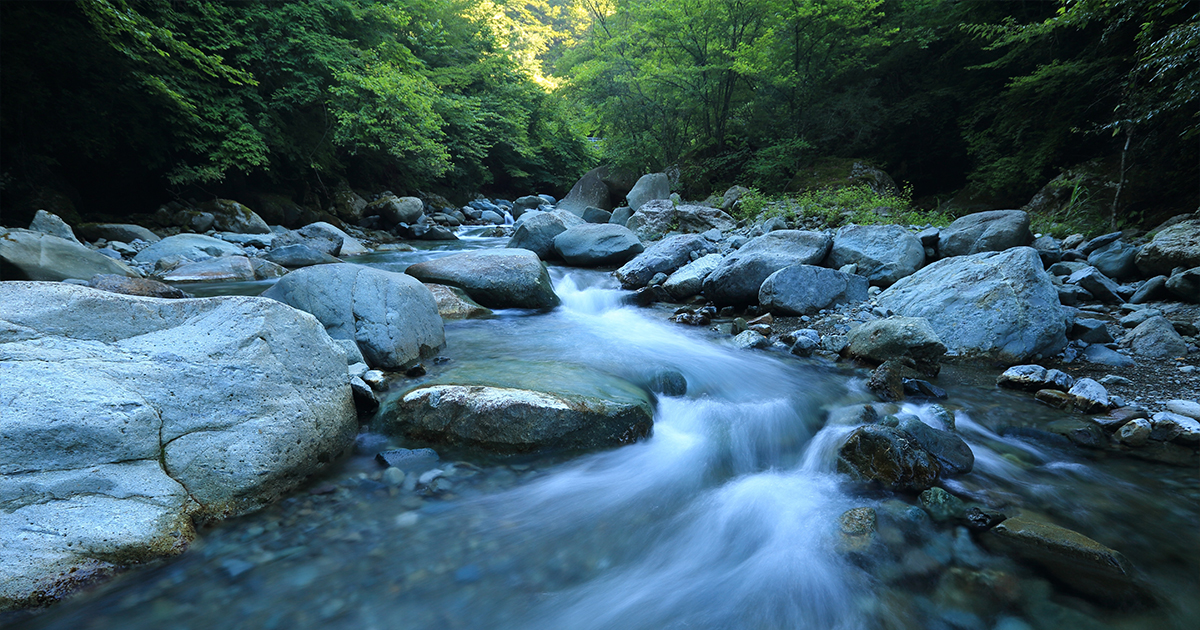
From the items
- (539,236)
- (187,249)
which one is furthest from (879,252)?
(187,249)

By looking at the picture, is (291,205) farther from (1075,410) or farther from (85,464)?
(1075,410)

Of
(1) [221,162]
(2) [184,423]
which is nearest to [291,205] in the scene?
(1) [221,162]

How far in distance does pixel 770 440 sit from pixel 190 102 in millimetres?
13384

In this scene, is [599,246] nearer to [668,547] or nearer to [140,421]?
[668,547]

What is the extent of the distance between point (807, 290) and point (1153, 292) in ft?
11.0

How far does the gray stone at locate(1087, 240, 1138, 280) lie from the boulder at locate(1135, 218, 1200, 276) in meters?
0.16

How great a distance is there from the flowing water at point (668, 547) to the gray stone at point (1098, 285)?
2.96 meters

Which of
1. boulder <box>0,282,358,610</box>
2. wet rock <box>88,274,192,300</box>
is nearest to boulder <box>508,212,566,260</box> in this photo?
wet rock <box>88,274,192,300</box>

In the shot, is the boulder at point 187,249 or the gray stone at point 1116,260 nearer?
the gray stone at point 1116,260

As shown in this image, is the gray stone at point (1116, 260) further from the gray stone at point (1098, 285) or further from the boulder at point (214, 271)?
the boulder at point (214, 271)

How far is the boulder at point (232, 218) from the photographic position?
37.6 ft

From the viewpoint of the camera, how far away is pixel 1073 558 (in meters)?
2.01

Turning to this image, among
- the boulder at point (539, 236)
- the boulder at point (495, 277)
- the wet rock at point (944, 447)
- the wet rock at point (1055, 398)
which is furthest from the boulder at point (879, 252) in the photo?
the boulder at point (539, 236)

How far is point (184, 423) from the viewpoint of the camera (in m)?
2.22
